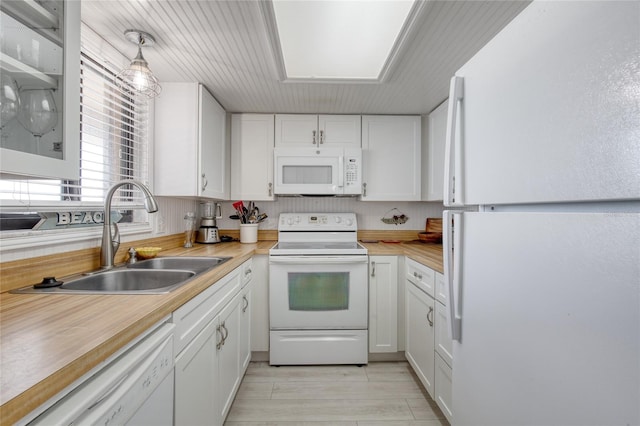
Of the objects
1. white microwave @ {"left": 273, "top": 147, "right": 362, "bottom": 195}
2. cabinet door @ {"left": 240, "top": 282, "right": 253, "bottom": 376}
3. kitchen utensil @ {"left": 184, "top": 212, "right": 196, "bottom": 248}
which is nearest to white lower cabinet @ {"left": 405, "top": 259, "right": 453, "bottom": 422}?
white microwave @ {"left": 273, "top": 147, "right": 362, "bottom": 195}

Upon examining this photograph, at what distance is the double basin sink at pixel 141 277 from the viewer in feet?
3.89

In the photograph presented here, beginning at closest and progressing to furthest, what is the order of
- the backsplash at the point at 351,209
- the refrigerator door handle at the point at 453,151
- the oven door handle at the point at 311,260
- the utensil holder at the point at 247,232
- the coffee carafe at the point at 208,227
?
1. the refrigerator door handle at the point at 453,151
2. the oven door handle at the point at 311,260
3. the coffee carafe at the point at 208,227
4. the utensil holder at the point at 247,232
5. the backsplash at the point at 351,209

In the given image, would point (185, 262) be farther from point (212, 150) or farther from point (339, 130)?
point (339, 130)

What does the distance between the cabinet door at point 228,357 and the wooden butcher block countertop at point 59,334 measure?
1.65 ft

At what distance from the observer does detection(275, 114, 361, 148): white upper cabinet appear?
2.65 m

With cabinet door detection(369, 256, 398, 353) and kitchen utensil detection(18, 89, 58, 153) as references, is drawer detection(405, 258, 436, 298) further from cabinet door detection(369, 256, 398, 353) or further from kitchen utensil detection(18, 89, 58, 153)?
Answer: kitchen utensil detection(18, 89, 58, 153)

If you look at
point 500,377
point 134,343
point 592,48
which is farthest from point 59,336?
point 592,48

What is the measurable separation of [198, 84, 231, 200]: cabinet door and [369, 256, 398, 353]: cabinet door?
1.40 m

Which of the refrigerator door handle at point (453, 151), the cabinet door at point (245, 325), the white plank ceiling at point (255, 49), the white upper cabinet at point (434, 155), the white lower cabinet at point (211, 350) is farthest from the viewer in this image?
the white upper cabinet at point (434, 155)

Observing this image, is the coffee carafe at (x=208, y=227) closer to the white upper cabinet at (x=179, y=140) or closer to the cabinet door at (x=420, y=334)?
the white upper cabinet at (x=179, y=140)

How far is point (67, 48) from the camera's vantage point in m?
0.87

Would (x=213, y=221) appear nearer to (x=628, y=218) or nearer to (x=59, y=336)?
(x=59, y=336)

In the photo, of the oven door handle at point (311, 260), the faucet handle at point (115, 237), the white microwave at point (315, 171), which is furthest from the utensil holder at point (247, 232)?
the faucet handle at point (115, 237)

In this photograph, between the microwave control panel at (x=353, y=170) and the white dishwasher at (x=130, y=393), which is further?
the microwave control panel at (x=353, y=170)
